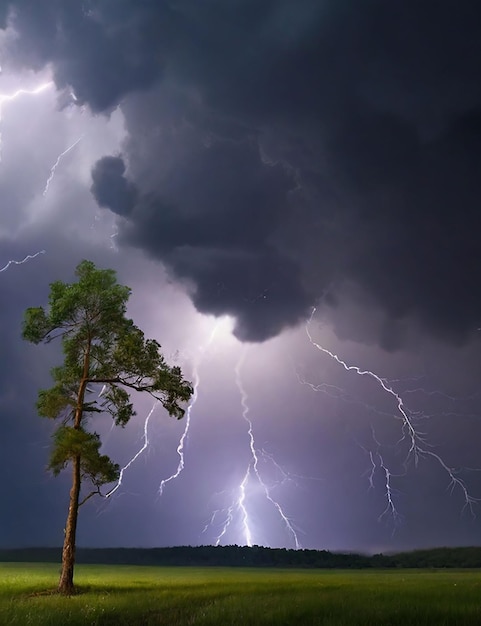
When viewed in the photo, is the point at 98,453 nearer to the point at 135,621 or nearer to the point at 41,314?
the point at 41,314

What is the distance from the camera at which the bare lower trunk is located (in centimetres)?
2025

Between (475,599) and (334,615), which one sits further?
(475,599)

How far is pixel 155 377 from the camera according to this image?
24.8m

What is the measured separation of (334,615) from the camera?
11.2 metres

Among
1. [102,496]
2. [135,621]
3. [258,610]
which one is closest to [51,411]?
[102,496]

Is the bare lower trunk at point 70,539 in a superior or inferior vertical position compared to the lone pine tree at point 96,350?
inferior

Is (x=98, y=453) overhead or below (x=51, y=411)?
below

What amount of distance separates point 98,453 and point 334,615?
13.6 metres

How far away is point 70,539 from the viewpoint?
21203 mm

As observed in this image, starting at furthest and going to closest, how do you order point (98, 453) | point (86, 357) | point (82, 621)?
point (86, 357) → point (98, 453) → point (82, 621)

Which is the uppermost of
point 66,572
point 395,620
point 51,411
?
point 51,411

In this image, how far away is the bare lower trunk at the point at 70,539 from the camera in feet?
66.4

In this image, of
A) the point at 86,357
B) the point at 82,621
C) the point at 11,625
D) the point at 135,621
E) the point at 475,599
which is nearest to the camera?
the point at 11,625

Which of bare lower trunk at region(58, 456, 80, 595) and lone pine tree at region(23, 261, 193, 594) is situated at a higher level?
lone pine tree at region(23, 261, 193, 594)
